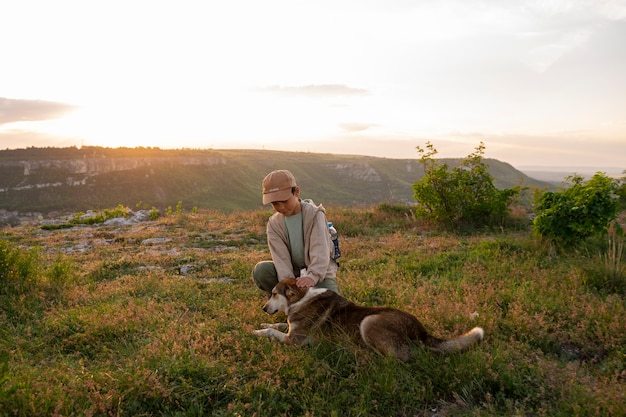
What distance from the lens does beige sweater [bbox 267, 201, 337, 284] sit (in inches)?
200

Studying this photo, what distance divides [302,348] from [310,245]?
54.8 inches

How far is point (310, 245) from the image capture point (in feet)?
17.2

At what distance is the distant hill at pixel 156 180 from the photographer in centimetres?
8094

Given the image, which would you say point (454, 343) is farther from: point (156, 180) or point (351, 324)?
point (156, 180)

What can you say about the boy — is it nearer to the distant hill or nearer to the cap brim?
the cap brim

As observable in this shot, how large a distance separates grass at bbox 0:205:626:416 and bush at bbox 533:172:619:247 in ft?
1.68

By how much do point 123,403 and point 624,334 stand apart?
17.5 feet

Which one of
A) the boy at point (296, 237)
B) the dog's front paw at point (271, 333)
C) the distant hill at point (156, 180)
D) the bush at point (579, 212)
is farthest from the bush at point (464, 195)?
the distant hill at point (156, 180)

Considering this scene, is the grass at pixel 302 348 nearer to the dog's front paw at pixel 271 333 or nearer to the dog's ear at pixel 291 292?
the dog's front paw at pixel 271 333

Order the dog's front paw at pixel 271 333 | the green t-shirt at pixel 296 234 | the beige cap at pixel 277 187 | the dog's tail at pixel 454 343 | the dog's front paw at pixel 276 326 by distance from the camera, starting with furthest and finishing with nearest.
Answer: the green t-shirt at pixel 296 234 → the dog's front paw at pixel 276 326 → the beige cap at pixel 277 187 → the dog's front paw at pixel 271 333 → the dog's tail at pixel 454 343

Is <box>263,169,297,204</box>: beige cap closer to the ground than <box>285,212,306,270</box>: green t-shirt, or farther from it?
farther from it

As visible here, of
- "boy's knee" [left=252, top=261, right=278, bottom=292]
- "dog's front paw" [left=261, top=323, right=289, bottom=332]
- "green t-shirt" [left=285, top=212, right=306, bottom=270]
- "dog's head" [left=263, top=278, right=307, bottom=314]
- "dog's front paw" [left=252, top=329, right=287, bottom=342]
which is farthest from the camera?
"boy's knee" [left=252, top=261, right=278, bottom=292]

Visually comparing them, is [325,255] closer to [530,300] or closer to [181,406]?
[181,406]

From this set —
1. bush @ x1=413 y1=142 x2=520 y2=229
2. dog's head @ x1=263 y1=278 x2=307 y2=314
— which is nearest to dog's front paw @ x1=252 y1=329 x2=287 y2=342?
dog's head @ x1=263 y1=278 x2=307 y2=314
